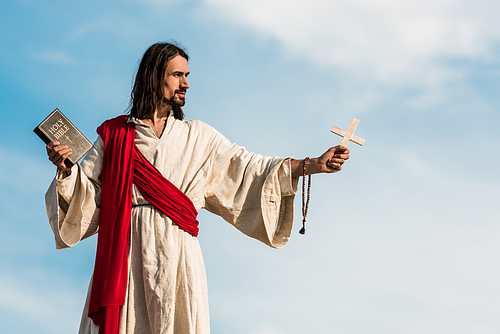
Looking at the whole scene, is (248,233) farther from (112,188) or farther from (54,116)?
(54,116)

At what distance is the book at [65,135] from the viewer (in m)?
5.64

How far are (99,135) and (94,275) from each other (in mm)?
1370

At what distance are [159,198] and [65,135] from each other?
980 millimetres

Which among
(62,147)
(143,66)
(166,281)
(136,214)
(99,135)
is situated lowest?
(166,281)

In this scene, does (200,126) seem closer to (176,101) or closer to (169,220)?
(176,101)

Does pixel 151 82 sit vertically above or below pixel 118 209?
above

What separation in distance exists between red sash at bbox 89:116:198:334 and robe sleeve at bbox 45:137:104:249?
0.46 ft

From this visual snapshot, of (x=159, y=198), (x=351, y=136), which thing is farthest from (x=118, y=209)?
A: (x=351, y=136)

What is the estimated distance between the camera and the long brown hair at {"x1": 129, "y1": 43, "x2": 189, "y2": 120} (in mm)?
6296

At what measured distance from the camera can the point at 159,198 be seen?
19.1 feet

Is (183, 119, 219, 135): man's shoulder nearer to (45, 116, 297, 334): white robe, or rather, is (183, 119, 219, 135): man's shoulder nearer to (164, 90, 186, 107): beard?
(45, 116, 297, 334): white robe

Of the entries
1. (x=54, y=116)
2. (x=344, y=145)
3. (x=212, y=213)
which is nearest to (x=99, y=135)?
(x=54, y=116)

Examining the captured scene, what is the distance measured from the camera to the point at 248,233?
6.35 meters

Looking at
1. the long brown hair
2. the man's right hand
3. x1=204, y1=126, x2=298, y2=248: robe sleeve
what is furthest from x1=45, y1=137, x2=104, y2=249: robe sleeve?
x1=204, y1=126, x2=298, y2=248: robe sleeve
